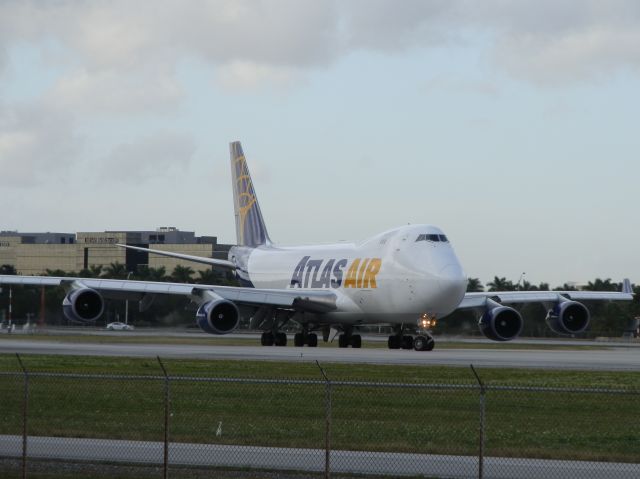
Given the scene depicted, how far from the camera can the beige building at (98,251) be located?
170125mm

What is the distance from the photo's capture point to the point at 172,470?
19047mm

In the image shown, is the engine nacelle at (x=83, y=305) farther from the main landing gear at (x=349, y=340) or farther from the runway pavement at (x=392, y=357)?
the main landing gear at (x=349, y=340)

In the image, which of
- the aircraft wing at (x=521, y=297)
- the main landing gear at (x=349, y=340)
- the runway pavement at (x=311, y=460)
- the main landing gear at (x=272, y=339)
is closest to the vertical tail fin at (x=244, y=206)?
the main landing gear at (x=349, y=340)

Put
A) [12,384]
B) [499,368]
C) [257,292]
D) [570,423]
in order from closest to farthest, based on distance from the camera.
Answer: [570,423] < [12,384] < [499,368] < [257,292]

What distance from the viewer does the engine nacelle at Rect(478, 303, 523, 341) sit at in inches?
2292

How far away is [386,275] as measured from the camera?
56.5 metres

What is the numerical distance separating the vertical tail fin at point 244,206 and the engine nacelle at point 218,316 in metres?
15.8

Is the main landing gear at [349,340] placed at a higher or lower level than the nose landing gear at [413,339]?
lower

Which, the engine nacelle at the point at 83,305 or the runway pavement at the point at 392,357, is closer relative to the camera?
the runway pavement at the point at 392,357

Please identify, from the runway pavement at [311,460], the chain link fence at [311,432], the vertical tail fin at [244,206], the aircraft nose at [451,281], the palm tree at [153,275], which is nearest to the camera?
the runway pavement at [311,460]

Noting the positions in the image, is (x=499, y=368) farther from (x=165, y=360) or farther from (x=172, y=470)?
(x=172, y=470)

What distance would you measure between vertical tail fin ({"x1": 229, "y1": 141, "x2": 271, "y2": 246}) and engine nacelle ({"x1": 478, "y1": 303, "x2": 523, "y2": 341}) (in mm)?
17189

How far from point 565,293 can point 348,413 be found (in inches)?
1460

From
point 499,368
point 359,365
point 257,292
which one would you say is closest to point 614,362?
point 499,368
